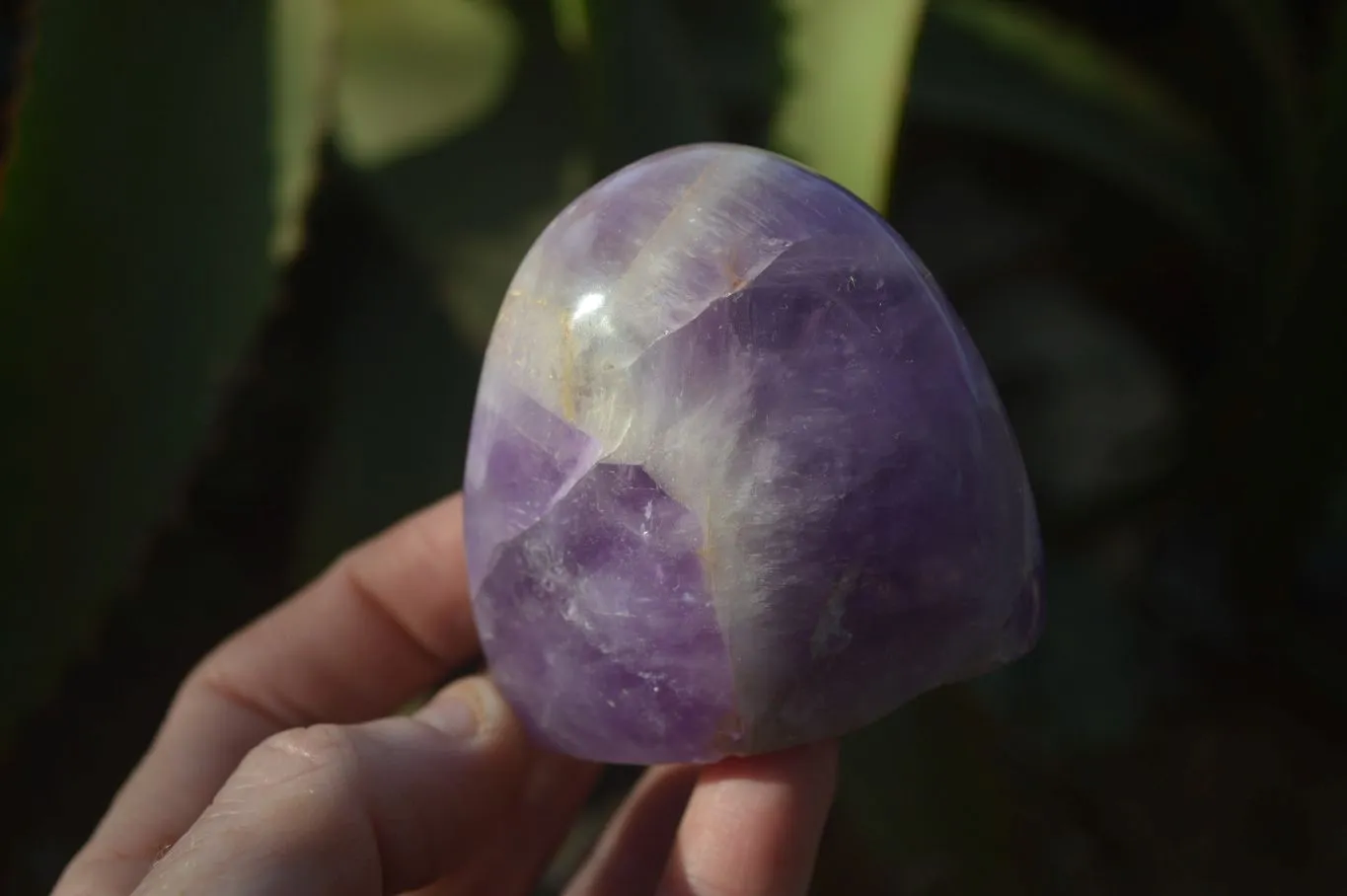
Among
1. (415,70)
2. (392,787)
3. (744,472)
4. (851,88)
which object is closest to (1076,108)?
(851,88)

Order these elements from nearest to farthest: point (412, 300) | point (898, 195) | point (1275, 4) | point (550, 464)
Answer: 1. point (550, 464)
2. point (412, 300)
3. point (1275, 4)
4. point (898, 195)

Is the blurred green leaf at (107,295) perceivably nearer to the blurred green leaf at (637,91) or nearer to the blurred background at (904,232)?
the blurred background at (904,232)

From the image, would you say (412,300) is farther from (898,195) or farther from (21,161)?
(898,195)

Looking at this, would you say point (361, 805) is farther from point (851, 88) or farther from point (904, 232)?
point (904, 232)

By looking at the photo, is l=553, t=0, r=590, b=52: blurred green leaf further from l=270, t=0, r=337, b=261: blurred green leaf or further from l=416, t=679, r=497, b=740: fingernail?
l=416, t=679, r=497, b=740: fingernail

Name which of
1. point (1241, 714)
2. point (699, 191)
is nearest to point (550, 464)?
point (699, 191)

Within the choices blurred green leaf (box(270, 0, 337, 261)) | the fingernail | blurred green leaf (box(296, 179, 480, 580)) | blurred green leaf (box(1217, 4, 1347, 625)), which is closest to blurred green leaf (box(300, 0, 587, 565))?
blurred green leaf (box(296, 179, 480, 580))
